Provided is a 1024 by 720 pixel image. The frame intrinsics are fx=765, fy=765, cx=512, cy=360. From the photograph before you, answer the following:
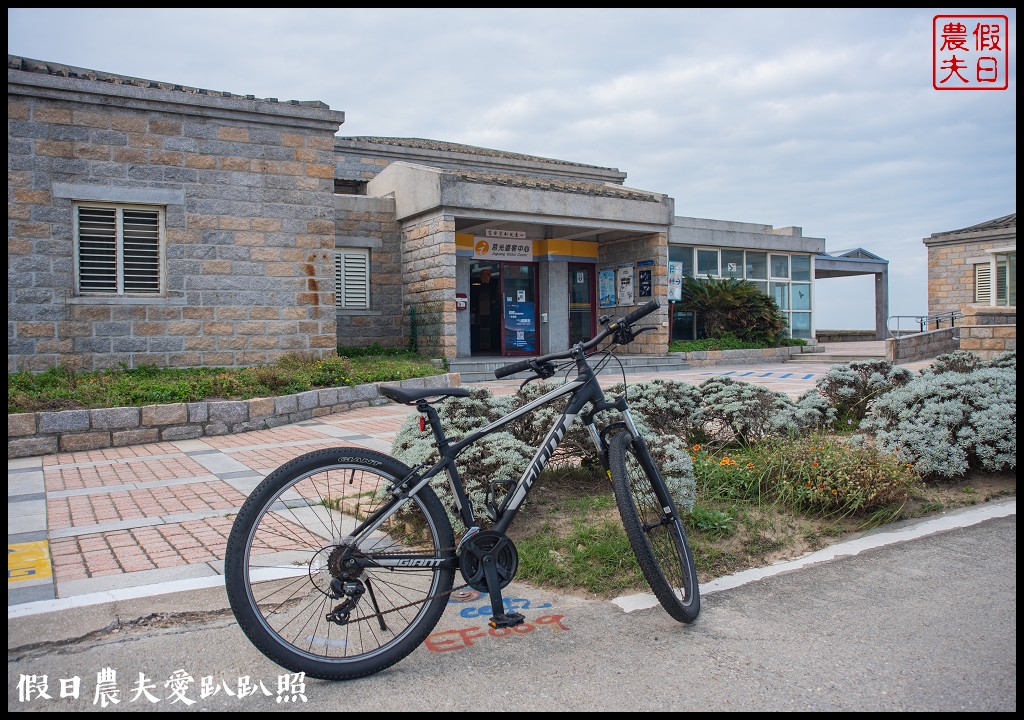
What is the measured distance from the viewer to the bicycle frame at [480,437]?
3.01 meters

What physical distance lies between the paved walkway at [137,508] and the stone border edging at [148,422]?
0.58 feet

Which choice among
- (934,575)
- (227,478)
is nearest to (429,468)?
(934,575)

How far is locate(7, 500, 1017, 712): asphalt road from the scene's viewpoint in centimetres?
274

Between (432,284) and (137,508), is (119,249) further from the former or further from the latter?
(137,508)

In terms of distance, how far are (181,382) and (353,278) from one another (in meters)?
7.06

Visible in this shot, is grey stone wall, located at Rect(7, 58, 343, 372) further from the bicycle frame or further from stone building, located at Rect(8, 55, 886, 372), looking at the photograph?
the bicycle frame

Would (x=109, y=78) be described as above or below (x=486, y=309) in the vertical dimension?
above

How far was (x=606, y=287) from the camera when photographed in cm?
2064

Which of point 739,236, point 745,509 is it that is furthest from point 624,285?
point 745,509

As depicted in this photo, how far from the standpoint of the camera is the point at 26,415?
823 cm

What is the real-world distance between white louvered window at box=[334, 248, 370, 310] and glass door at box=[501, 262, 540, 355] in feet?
13.1

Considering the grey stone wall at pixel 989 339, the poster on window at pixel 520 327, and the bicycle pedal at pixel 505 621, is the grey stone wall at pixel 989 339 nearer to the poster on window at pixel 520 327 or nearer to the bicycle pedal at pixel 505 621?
the poster on window at pixel 520 327

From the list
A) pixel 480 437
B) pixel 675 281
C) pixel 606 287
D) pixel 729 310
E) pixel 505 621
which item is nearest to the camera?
pixel 505 621

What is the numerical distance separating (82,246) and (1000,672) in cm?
1224
